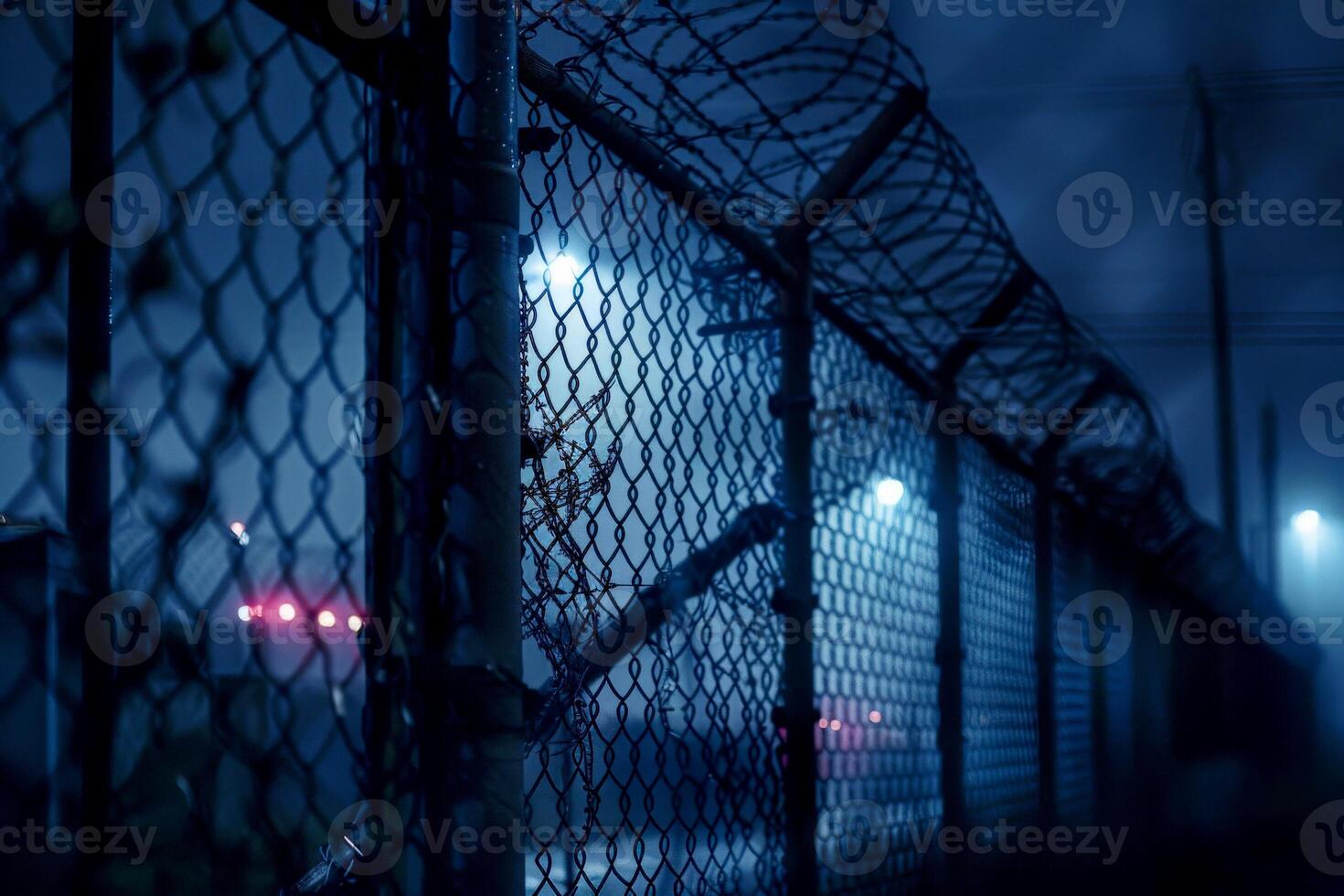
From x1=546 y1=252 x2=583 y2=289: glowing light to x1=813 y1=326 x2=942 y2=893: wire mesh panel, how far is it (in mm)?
1202

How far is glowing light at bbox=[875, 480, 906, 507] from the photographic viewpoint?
3.64m

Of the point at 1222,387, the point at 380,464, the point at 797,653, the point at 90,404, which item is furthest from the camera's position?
the point at 1222,387

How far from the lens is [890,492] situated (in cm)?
375

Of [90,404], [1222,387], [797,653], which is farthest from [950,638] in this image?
[1222,387]

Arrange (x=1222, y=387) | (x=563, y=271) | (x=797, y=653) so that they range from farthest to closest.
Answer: (x=1222, y=387)
(x=797, y=653)
(x=563, y=271)

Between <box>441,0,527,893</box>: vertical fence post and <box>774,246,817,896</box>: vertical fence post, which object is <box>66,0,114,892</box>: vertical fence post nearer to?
<box>441,0,527,893</box>: vertical fence post

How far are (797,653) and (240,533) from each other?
1832mm

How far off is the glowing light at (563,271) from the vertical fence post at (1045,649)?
3.48 metres

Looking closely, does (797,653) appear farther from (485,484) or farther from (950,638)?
(485,484)

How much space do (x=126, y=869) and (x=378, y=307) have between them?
650mm

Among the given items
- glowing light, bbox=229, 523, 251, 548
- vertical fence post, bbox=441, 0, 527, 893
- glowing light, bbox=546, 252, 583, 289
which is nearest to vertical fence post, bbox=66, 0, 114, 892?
glowing light, bbox=229, 523, 251, 548

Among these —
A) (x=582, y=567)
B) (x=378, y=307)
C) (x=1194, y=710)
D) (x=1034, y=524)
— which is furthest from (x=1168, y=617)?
(x=378, y=307)

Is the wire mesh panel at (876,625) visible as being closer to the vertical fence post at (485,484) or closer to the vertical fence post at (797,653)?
the vertical fence post at (797,653)

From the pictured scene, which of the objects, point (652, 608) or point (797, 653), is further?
point (797, 653)
